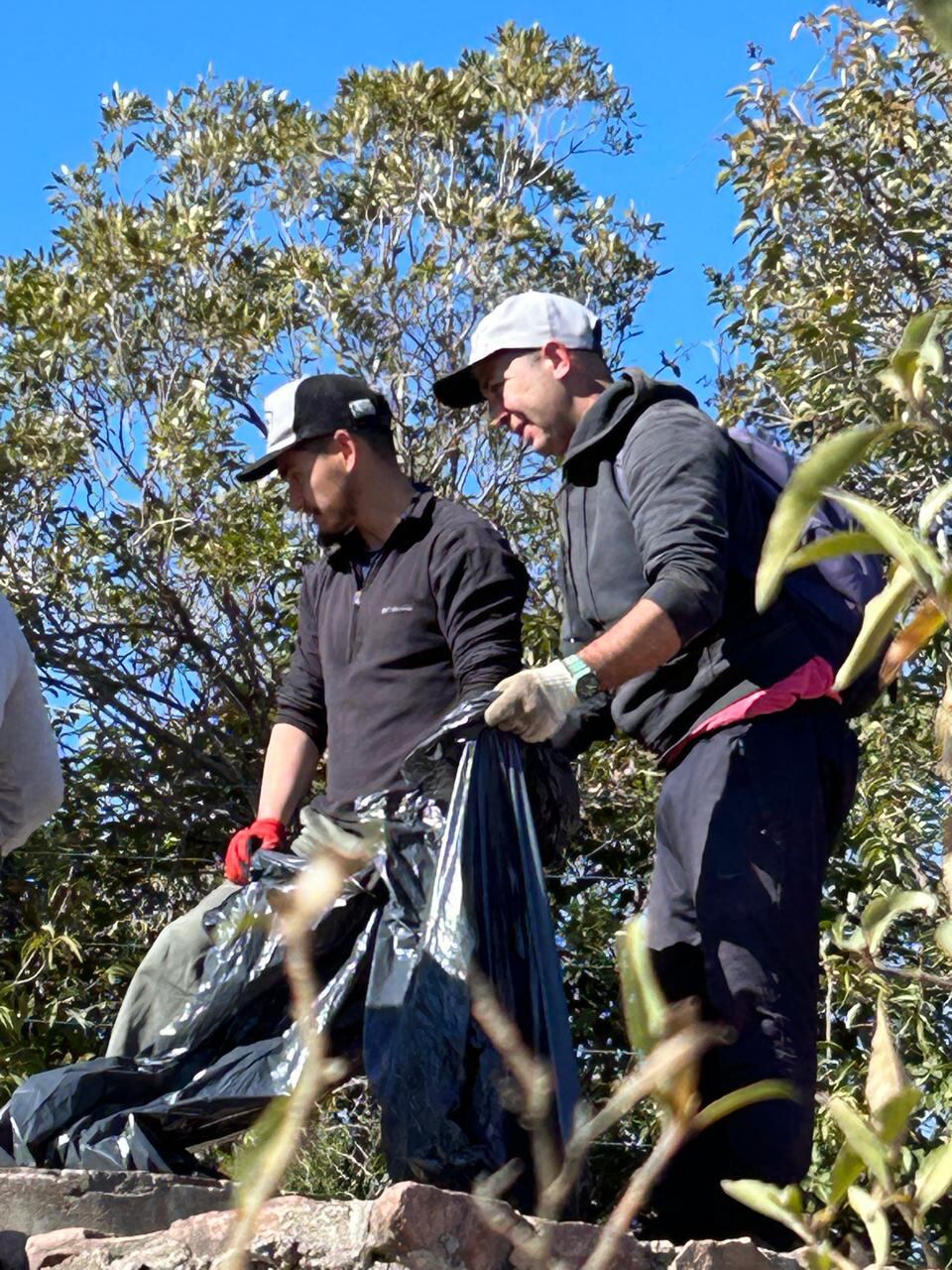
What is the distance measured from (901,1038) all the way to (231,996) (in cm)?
192

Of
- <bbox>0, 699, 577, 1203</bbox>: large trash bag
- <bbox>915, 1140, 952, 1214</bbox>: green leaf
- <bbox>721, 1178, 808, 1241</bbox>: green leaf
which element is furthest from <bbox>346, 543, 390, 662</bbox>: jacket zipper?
<bbox>915, 1140, 952, 1214</bbox>: green leaf

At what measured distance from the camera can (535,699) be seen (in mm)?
2918

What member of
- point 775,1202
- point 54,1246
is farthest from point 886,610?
point 54,1246

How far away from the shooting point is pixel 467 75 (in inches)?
255

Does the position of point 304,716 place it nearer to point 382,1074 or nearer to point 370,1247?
point 382,1074

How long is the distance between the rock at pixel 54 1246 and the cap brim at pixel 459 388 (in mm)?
1696

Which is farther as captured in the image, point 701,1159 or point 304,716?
point 304,716

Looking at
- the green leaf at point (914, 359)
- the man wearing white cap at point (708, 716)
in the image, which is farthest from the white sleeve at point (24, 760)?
the green leaf at point (914, 359)

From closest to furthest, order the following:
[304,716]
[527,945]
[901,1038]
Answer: [527,945]
[304,716]
[901,1038]

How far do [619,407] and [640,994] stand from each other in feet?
8.23

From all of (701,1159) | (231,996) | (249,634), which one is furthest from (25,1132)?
(249,634)

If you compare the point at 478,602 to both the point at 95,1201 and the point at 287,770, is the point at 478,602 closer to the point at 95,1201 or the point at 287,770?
the point at 287,770

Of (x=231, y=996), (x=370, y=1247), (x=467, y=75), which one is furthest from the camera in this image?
(x=467, y=75)

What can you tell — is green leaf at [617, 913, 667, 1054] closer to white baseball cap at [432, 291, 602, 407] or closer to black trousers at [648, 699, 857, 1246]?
black trousers at [648, 699, 857, 1246]
